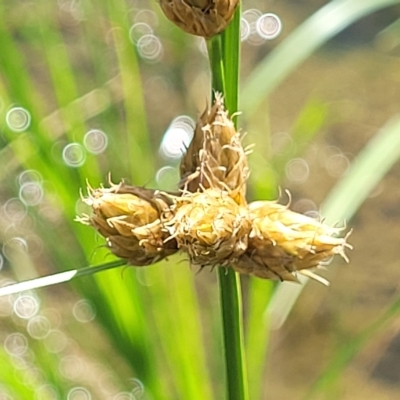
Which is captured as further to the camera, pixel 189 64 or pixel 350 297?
pixel 189 64

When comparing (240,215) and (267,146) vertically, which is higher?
(240,215)

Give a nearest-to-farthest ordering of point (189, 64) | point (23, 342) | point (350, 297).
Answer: point (23, 342) < point (350, 297) < point (189, 64)

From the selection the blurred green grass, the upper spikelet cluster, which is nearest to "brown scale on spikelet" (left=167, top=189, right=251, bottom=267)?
the upper spikelet cluster

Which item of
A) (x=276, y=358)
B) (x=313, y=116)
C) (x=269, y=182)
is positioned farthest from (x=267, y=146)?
(x=276, y=358)

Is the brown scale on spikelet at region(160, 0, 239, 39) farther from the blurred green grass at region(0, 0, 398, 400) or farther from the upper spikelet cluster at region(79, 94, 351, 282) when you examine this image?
the blurred green grass at region(0, 0, 398, 400)

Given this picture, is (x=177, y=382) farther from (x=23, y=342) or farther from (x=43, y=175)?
(x=23, y=342)

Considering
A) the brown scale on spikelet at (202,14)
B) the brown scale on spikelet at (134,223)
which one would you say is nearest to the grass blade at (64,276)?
the brown scale on spikelet at (134,223)

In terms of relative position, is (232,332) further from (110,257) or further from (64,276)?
(110,257)
